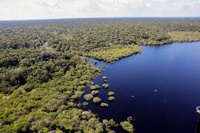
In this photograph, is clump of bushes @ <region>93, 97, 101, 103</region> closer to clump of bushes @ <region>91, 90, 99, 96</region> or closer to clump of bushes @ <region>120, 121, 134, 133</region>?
clump of bushes @ <region>91, 90, 99, 96</region>

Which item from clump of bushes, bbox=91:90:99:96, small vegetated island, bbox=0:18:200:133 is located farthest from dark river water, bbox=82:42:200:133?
small vegetated island, bbox=0:18:200:133

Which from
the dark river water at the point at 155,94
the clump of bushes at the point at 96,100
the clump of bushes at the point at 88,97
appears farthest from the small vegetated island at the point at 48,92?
the dark river water at the point at 155,94

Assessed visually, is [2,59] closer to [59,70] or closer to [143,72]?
[59,70]

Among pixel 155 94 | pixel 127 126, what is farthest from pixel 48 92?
pixel 155 94

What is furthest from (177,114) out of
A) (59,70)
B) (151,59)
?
(151,59)

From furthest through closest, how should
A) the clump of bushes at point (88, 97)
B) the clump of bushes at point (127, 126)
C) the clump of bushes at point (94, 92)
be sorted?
the clump of bushes at point (94, 92) < the clump of bushes at point (88, 97) < the clump of bushes at point (127, 126)

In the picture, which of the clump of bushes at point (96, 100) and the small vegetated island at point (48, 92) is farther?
the clump of bushes at point (96, 100)

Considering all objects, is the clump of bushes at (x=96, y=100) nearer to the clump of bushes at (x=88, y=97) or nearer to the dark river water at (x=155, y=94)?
the dark river water at (x=155, y=94)

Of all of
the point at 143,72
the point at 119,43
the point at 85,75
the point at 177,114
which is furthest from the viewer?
the point at 119,43

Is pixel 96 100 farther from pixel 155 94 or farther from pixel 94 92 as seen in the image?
pixel 155 94

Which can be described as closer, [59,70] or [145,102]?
[145,102]
